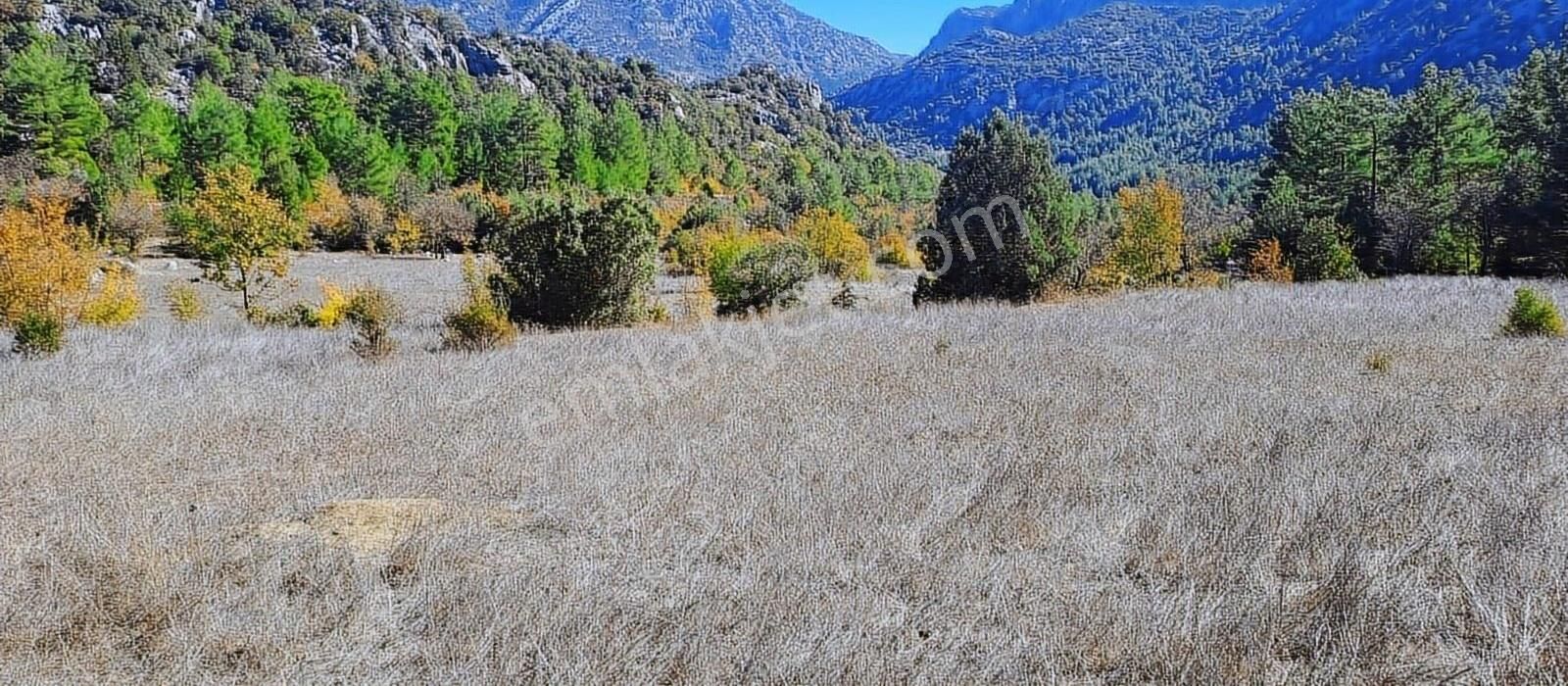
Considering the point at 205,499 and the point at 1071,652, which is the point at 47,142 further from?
the point at 1071,652

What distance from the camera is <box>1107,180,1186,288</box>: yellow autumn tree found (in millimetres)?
21578

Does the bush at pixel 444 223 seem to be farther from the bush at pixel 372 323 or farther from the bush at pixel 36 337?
the bush at pixel 36 337

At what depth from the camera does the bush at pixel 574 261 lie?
12.1m

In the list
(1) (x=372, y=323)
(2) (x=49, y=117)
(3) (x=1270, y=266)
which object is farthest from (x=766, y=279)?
(2) (x=49, y=117)

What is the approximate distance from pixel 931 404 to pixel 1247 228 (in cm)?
2632

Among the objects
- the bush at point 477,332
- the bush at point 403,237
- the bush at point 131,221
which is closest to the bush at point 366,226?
the bush at point 403,237

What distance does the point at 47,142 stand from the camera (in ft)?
124

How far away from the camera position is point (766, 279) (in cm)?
1628

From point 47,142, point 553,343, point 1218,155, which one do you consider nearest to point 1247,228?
point 553,343

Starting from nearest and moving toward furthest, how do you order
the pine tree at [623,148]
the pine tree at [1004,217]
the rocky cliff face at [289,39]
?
the pine tree at [1004,217], the pine tree at [623,148], the rocky cliff face at [289,39]

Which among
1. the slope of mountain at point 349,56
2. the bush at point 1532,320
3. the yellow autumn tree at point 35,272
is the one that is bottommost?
the bush at point 1532,320

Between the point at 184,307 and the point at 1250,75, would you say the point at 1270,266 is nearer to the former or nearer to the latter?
the point at 184,307

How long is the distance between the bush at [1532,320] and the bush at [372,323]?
1217cm

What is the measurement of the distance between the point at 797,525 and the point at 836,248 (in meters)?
23.9
